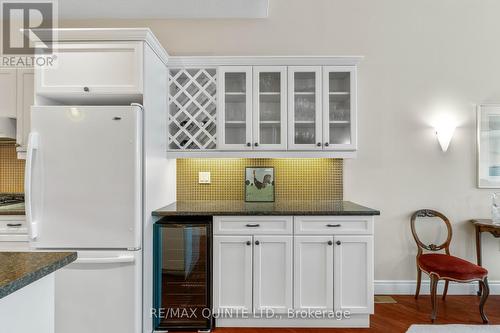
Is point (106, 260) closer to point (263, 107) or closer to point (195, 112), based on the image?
point (195, 112)

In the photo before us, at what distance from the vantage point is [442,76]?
3.20 m

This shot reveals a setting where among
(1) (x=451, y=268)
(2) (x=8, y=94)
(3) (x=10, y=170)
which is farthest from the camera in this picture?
(3) (x=10, y=170)

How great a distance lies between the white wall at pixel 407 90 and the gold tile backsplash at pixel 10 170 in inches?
81.9

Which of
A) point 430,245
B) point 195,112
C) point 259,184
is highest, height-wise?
point 195,112

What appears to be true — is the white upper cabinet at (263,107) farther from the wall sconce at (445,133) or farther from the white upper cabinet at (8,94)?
the white upper cabinet at (8,94)

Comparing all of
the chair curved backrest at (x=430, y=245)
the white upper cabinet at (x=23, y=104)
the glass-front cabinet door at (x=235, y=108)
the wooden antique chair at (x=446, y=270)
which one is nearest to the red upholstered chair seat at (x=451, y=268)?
the wooden antique chair at (x=446, y=270)

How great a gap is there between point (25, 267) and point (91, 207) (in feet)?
4.00

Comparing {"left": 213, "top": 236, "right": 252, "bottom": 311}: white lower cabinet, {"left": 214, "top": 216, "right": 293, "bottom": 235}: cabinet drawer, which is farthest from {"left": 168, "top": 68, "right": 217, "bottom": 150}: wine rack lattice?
{"left": 213, "top": 236, "right": 252, "bottom": 311}: white lower cabinet

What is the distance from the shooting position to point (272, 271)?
Result: 8.08 ft

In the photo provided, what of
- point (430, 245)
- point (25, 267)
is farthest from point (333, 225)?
point (25, 267)

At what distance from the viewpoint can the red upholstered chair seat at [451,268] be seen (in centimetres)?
253

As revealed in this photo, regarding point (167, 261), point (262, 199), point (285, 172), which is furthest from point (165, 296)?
point (285, 172)

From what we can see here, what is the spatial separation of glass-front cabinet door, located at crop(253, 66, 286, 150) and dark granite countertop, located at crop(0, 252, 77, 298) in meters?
1.98

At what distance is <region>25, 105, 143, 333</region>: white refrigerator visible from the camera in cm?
215
